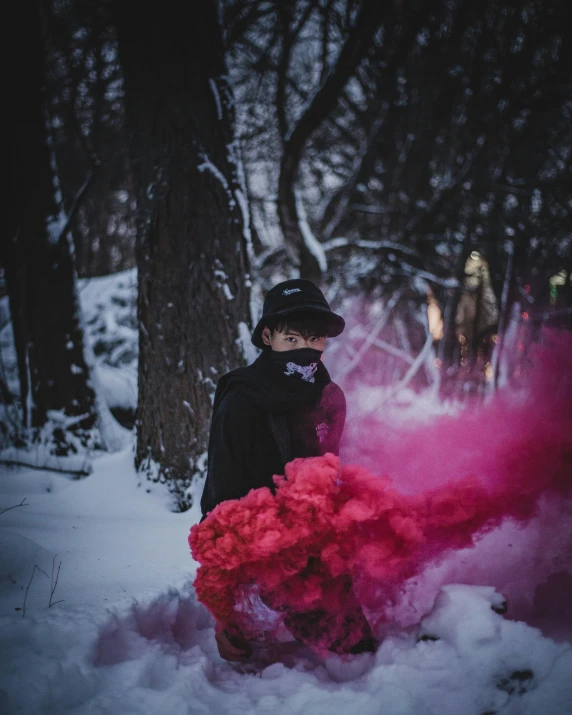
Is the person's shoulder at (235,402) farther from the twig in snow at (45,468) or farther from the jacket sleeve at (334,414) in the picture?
the twig in snow at (45,468)

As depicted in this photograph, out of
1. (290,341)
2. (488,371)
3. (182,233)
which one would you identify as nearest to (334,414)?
(290,341)

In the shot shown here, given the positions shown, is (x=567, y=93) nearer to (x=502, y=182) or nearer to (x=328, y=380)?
(x=502, y=182)

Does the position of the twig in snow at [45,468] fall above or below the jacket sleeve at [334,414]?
below

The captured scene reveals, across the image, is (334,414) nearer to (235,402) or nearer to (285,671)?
(235,402)

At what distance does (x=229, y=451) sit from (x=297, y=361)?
0.50 metres

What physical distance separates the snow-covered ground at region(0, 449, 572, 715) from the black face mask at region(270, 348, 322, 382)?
1.21 metres

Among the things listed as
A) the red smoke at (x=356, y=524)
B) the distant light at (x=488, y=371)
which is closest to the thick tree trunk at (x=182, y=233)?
the red smoke at (x=356, y=524)

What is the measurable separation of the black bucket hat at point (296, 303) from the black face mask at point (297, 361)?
0.48 ft

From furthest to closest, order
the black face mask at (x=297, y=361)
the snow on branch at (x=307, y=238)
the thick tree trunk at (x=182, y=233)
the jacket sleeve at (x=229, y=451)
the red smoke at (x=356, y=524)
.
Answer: the snow on branch at (x=307, y=238) → the thick tree trunk at (x=182, y=233) → the black face mask at (x=297, y=361) → the jacket sleeve at (x=229, y=451) → the red smoke at (x=356, y=524)

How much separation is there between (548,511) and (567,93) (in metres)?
7.32

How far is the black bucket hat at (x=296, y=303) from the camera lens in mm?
1763

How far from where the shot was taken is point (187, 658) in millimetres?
1750

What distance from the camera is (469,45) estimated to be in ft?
21.6

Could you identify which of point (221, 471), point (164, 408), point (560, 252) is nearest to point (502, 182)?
point (560, 252)
